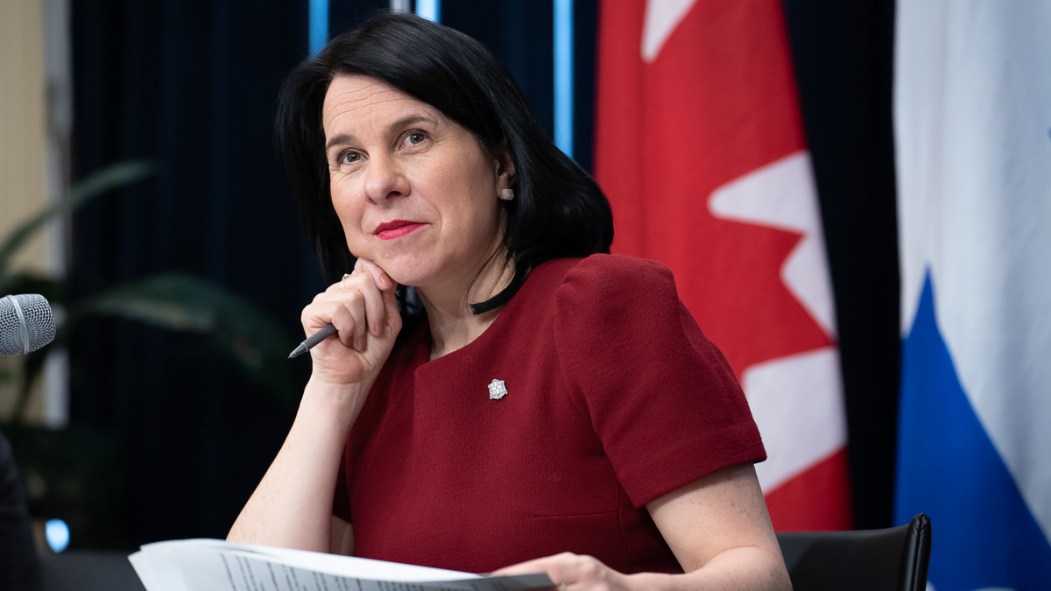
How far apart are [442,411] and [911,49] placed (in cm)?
121

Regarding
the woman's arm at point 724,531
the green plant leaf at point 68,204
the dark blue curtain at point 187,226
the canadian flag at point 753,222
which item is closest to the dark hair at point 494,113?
the woman's arm at point 724,531

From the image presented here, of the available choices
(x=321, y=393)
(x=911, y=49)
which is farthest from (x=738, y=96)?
(x=321, y=393)

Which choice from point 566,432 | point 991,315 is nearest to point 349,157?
point 566,432

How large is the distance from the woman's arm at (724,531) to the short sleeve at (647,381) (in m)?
0.02

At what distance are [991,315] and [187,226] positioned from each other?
9.18 feet


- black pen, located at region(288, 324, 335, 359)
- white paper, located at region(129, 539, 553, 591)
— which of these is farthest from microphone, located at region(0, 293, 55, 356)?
black pen, located at region(288, 324, 335, 359)

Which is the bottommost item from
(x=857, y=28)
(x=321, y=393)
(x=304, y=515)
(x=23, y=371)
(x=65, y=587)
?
(x=23, y=371)

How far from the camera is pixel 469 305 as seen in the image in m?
1.54

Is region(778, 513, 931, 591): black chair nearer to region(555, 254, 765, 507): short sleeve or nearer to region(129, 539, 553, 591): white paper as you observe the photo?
region(555, 254, 765, 507): short sleeve

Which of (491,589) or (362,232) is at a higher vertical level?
(362,232)

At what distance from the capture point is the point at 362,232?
5.05 ft

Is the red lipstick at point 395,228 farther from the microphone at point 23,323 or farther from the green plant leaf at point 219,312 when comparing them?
the green plant leaf at point 219,312

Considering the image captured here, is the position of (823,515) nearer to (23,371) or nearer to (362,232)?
(362,232)

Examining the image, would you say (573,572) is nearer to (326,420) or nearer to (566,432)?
(566,432)
